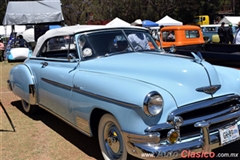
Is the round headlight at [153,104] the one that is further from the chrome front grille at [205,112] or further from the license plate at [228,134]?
the license plate at [228,134]

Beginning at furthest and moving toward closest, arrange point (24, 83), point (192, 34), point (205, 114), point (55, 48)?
point (192, 34), point (55, 48), point (24, 83), point (205, 114)

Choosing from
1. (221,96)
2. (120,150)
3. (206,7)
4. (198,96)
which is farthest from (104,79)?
(206,7)

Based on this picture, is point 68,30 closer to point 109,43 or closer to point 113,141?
point 109,43

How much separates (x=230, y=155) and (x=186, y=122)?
1136 millimetres

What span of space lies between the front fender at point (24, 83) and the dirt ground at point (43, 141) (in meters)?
0.47

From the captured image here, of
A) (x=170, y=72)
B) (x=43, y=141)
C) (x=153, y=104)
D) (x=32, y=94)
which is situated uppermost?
(x=170, y=72)

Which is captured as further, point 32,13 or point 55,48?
point 32,13

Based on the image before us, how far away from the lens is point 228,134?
3.09 meters

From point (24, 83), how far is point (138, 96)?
115 inches

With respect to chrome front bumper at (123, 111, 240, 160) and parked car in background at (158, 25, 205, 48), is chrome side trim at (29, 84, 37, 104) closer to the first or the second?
chrome front bumper at (123, 111, 240, 160)

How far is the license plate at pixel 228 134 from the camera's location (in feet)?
9.92

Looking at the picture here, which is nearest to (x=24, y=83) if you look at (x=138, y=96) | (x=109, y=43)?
(x=109, y=43)

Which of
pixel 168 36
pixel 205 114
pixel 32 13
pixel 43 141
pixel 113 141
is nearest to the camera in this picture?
pixel 205 114

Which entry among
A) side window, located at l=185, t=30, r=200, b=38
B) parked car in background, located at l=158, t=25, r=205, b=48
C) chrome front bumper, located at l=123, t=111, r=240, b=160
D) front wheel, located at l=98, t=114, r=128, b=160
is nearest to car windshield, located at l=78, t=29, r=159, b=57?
front wheel, located at l=98, t=114, r=128, b=160
